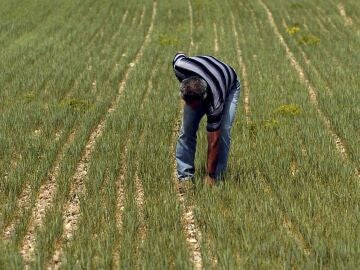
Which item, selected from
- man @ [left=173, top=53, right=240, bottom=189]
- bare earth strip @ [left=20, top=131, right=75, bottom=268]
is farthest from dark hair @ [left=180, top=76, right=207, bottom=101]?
bare earth strip @ [left=20, top=131, right=75, bottom=268]

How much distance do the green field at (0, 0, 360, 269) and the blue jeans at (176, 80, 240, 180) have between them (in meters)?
0.25

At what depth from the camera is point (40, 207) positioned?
4.90 meters

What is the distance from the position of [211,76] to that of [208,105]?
1.12 ft

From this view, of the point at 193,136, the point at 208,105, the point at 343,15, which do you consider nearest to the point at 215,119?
the point at 208,105

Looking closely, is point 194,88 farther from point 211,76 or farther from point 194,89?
point 211,76

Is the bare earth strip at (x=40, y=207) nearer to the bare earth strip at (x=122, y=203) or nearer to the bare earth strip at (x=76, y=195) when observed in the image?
the bare earth strip at (x=76, y=195)

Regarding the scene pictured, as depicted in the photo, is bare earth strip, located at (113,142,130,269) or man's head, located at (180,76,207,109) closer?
bare earth strip, located at (113,142,130,269)

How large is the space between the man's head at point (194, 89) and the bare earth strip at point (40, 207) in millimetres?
1806

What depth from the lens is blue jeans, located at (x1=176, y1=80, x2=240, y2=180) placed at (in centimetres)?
514

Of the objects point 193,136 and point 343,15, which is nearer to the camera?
point 193,136

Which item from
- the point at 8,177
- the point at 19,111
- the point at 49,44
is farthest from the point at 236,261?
the point at 49,44

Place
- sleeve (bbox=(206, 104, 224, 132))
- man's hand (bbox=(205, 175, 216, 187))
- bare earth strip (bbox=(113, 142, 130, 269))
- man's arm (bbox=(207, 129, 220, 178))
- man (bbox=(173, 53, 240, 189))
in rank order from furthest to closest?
1. man's hand (bbox=(205, 175, 216, 187))
2. man's arm (bbox=(207, 129, 220, 178))
3. sleeve (bbox=(206, 104, 224, 132))
4. man (bbox=(173, 53, 240, 189))
5. bare earth strip (bbox=(113, 142, 130, 269))

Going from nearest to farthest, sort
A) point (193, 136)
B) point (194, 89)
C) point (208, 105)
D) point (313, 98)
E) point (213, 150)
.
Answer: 1. point (194, 89)
2. point (208, 105)
3. point (213, 150)
4. point (193, 136)
5. point (313, 98)

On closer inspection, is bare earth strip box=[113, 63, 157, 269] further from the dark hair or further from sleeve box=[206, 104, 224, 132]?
the dark hair
